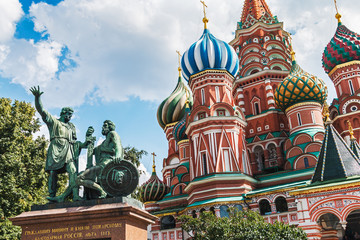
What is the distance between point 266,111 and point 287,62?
591cm

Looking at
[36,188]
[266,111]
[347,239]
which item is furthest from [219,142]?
[36,188]

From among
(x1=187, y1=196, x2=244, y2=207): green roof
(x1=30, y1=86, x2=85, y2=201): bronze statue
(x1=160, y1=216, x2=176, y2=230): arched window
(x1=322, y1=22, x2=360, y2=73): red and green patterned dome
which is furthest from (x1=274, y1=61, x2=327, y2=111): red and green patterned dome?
(x1=30, y1=86, x2=85, y2=201): bronze statue

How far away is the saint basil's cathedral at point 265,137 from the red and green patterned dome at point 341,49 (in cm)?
8

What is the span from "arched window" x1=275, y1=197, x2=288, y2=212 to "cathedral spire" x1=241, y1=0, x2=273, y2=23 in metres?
19.3

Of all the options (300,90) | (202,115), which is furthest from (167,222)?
(300,90)

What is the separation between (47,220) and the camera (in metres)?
7.66

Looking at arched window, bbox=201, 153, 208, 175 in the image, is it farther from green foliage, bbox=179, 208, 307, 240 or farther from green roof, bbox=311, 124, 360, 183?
green roof, bbox=311, 124, 360, 183

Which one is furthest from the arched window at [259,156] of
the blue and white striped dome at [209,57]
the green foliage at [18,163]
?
the green foliage at [18,163]

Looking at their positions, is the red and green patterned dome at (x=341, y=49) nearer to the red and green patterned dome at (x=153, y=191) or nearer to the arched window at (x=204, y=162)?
the arched window at (x=204, y=162)

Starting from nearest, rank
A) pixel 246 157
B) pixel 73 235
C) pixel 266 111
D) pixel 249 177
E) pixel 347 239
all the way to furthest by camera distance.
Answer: pixel 73 235
pixel 347 239
pixel 249 177
pixel 246 157
pixel 266 111

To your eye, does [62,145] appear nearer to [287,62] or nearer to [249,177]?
[249,177]

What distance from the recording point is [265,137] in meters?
28.5

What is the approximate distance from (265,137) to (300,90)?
4603 millimetres

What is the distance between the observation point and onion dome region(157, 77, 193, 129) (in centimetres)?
3650
